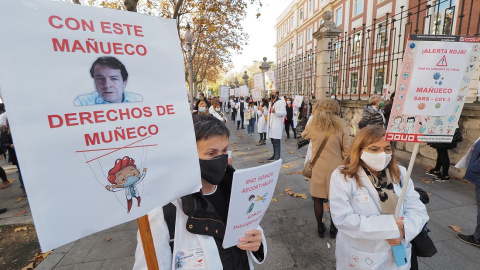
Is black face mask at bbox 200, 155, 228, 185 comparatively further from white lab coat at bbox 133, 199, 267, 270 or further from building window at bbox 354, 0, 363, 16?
building window at bbox 354, 0, 363, 16

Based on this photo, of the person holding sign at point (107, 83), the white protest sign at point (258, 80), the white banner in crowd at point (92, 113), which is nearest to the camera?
the white banner in crowd at point (92, 113)

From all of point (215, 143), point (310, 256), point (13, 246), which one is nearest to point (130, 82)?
point (215, 143)

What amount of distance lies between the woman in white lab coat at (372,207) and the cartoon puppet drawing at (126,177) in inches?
63.4

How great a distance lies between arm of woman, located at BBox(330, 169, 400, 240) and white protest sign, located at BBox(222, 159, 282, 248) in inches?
37.8

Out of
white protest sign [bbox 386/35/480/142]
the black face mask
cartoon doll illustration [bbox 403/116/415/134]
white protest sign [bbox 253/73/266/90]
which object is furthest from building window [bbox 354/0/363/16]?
the black face mask

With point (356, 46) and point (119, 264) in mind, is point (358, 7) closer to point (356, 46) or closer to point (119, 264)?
point (356, 46)

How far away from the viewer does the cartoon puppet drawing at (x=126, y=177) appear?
871 mm

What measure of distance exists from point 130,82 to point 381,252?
208 cm

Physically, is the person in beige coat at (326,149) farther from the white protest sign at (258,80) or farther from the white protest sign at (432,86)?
the white protest sign at (258,80)

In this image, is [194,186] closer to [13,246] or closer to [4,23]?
[4,23]

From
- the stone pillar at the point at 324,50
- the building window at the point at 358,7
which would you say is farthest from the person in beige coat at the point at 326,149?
the building window at the point at 358,7

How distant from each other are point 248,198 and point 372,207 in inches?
50.4

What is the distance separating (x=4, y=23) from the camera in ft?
2.14

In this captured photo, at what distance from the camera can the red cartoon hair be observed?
0.87m
